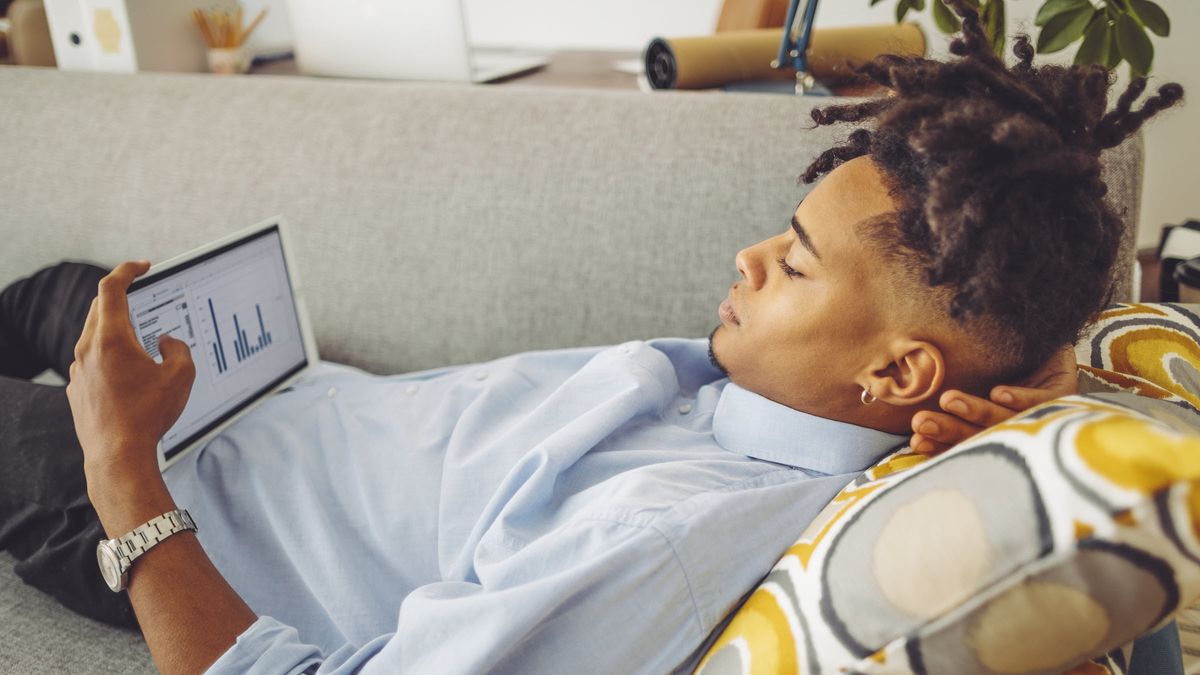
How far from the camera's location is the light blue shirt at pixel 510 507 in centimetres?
68

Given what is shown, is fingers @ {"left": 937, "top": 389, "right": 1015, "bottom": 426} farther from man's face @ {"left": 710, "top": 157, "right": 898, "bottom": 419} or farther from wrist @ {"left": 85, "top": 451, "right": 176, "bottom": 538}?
wrist @ {"left": 85, "top": 451, "right": 176, "bottom": 538}

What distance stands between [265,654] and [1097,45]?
115 centimetres

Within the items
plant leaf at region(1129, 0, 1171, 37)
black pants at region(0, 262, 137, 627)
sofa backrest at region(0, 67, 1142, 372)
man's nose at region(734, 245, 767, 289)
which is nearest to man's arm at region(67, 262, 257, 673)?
Answer: black pants at region(0, 262, 137, 627)

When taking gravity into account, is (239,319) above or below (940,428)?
above

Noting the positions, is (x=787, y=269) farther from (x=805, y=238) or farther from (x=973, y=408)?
(x=973, y=408)

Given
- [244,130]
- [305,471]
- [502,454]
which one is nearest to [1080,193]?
[502,454]

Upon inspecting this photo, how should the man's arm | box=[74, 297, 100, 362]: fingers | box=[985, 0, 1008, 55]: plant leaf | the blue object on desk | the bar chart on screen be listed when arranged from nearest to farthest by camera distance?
the man's arm
box=[74, 297, 100, 362]: fingers
the bar chart on screen
box=[985, 0, 1008, 55]: plant leaf
the blue object on desk

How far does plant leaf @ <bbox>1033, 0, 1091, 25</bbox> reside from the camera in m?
1.09

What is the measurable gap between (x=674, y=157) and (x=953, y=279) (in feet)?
1.97

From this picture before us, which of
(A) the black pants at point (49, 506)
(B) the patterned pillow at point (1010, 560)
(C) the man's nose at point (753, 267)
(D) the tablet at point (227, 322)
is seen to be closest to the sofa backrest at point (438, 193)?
(D) the tablet at point (227, 322)

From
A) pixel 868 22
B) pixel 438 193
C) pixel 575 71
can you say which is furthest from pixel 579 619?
pixel 868 22

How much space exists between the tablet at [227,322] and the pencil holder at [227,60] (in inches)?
41.0

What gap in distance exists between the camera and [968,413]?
72 centimetres

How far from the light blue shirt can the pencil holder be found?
41.2 inches
